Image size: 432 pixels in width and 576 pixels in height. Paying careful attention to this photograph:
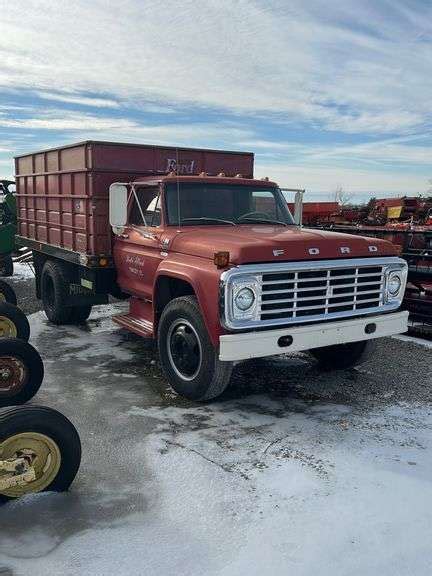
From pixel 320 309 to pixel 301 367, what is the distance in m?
1.64

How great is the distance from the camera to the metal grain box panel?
7.18 m

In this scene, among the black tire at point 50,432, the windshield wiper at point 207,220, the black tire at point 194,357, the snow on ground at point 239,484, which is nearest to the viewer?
the snow on ground at point 239,484

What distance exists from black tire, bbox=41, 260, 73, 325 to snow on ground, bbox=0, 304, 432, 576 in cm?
243

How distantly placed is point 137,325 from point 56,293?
265 cm

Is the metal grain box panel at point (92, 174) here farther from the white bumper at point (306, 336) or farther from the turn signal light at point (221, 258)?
the white bumper at point (306, 336)

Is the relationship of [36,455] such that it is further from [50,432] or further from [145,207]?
[145,207]

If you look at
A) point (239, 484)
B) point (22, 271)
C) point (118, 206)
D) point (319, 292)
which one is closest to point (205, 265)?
point (319, 292)

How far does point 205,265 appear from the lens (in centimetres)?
497

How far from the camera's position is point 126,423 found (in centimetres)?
484

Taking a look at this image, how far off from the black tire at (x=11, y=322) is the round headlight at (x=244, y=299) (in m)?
3.31

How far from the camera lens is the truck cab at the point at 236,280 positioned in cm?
468

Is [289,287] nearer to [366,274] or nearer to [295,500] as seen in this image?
[366,274]

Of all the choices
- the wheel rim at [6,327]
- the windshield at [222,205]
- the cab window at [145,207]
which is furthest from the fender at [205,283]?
the wheel rim at [6,327]

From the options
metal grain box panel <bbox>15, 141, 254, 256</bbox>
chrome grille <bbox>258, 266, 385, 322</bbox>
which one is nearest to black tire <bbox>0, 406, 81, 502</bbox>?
chrome grille <bbox>258, 266, 385, 322</bbox>
